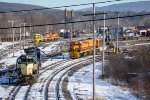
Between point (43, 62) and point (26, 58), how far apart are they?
15.6 meters

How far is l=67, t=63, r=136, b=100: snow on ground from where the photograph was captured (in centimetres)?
2695

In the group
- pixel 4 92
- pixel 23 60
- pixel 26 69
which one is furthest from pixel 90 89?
pixel 23 60

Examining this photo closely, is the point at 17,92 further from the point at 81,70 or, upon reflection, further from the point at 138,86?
the point at 81,70

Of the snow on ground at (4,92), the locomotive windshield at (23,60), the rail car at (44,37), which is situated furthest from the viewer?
the rail car at (44,37)

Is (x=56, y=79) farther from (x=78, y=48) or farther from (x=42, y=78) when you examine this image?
(x=78, y=48)

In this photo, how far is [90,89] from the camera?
2967 cm

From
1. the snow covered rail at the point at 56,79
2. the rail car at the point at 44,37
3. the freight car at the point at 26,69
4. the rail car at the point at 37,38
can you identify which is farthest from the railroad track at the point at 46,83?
the rail car at the point at 44,37

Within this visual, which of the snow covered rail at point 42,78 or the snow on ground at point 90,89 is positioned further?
the snow covered rail at point 42,78

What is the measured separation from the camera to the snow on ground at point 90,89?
88.4 ft

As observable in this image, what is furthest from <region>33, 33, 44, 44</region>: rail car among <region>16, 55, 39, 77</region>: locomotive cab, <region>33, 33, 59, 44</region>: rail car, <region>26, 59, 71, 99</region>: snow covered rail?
<region>16, 55, 39, 77</region>: locomotive cab

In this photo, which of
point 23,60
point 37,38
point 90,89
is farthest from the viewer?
point 37,38

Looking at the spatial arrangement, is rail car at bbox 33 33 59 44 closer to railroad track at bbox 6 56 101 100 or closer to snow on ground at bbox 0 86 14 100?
railroad track at bbox 6 56 101 100

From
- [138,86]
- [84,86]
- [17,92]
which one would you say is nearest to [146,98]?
[138,86]

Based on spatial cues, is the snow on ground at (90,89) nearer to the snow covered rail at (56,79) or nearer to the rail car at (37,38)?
the snow covered rail at (56,79)
